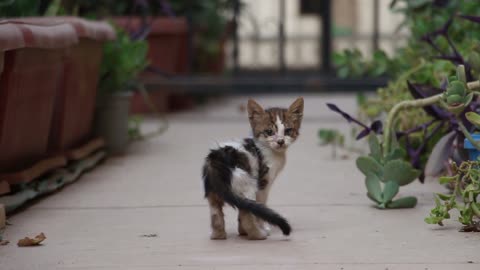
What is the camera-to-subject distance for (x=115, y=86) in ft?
27.6

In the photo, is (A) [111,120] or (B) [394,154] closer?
(B) [394,154]

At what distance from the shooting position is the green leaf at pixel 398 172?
5578 millimetres

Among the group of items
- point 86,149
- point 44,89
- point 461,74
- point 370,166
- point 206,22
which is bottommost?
point 86,149

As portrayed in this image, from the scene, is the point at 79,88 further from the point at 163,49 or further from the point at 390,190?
the point at 163,49

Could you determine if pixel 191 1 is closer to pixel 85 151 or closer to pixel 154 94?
pixel 154 94

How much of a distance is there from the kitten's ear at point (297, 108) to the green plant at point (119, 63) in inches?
127

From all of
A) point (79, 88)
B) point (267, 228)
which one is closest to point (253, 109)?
point (267, 228)

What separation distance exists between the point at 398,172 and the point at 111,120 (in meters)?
3.26

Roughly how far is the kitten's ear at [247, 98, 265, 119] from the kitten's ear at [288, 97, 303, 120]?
0.47ft

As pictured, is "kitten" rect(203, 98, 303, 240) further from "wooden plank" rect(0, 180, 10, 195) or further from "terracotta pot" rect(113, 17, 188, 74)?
"terracotta pot" rect(113, 17, 188, 74)

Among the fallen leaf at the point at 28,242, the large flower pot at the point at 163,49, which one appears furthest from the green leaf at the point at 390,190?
the large flower pot at the point at 163,49

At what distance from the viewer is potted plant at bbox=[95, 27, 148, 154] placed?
325 inches

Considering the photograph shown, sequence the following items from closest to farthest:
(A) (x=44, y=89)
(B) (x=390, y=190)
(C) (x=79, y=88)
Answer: (B) (x=390, y=190)
(A) (x=44, y=89)
(C) (x=79, y=88)

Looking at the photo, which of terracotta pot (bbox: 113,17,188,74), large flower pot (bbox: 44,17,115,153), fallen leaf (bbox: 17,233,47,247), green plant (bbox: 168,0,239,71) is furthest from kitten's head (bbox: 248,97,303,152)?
green plant (bbox: 168,0,239,71)
